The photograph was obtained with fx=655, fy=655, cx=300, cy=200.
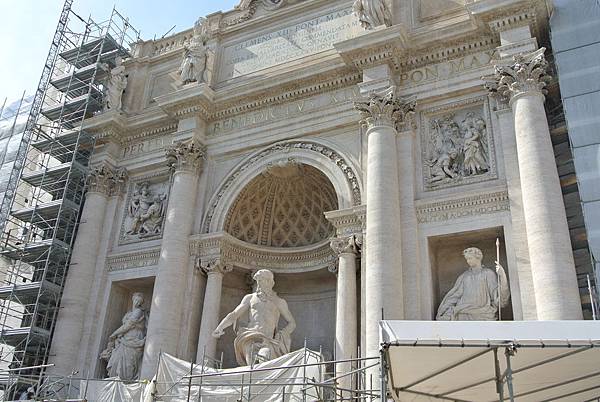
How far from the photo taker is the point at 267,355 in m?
15.4

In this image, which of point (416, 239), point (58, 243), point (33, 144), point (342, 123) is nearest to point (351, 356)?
point (416, 239)

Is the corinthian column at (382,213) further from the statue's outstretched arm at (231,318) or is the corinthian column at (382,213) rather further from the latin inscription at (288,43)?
the latin inscription at (288,43)

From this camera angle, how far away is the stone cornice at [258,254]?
18.0 metres

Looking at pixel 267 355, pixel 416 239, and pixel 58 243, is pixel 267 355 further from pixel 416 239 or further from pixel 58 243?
pixel 58 243

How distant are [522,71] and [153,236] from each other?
11195 millimetres

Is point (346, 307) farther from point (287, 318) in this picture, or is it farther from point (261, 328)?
point (261, 328)

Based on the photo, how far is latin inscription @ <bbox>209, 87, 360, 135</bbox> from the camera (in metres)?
18.2

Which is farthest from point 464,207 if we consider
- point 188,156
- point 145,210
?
point 145,210

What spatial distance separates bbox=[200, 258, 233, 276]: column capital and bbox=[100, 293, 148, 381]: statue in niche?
7.55 feet

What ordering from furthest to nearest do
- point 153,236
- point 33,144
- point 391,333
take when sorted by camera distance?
point 33,144, point 153,236, point 391,333

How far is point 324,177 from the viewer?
60.2 feet

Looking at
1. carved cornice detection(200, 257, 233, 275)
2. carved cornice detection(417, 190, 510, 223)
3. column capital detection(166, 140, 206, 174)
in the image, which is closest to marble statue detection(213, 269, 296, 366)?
carved cornice detection(200, 257, 233, 275)

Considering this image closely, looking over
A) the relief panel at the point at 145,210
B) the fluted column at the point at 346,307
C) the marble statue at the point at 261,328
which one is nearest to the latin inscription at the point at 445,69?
the fluted column at the point at 346,307

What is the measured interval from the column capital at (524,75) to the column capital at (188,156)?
8682 mm
